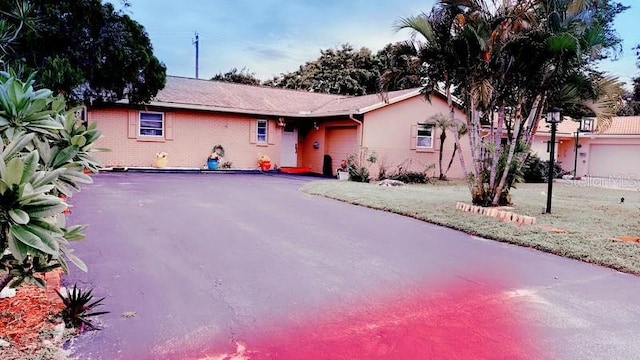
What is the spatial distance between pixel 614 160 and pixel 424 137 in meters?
13.3

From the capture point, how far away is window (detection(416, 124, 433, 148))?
20219mm

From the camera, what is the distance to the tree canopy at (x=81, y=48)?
8875 mm

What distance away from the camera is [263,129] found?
2102 cm

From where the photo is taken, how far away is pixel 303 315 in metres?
4.03

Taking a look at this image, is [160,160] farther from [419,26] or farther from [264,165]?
[419,26]

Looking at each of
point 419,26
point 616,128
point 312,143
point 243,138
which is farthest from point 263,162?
point 616,128

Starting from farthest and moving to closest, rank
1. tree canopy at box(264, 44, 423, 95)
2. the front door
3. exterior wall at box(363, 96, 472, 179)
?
tree canopy at box(264, 44, 423, 95) < the front door < exterior wall at box(363, 96, 472, 179)

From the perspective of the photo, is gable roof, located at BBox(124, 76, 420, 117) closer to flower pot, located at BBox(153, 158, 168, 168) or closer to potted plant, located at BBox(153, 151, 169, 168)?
potted plant, located at BBox(153, 151, 169, 168)

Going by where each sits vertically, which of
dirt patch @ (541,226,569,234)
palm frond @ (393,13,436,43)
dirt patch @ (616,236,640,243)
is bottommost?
dirt patch @ (616,236,640,243)

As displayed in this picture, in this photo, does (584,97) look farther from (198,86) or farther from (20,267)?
(198,86)

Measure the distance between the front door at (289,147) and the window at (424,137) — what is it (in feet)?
19.4

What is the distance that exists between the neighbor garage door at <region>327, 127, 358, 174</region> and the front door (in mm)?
2223

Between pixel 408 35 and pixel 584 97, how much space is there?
13.8ft

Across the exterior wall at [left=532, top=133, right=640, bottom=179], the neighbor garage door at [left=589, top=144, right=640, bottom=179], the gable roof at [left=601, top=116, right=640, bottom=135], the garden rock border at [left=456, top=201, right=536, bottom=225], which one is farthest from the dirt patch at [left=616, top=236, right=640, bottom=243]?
the neighbor garage door at [left=589, top=144, right=640, bottom=179]
